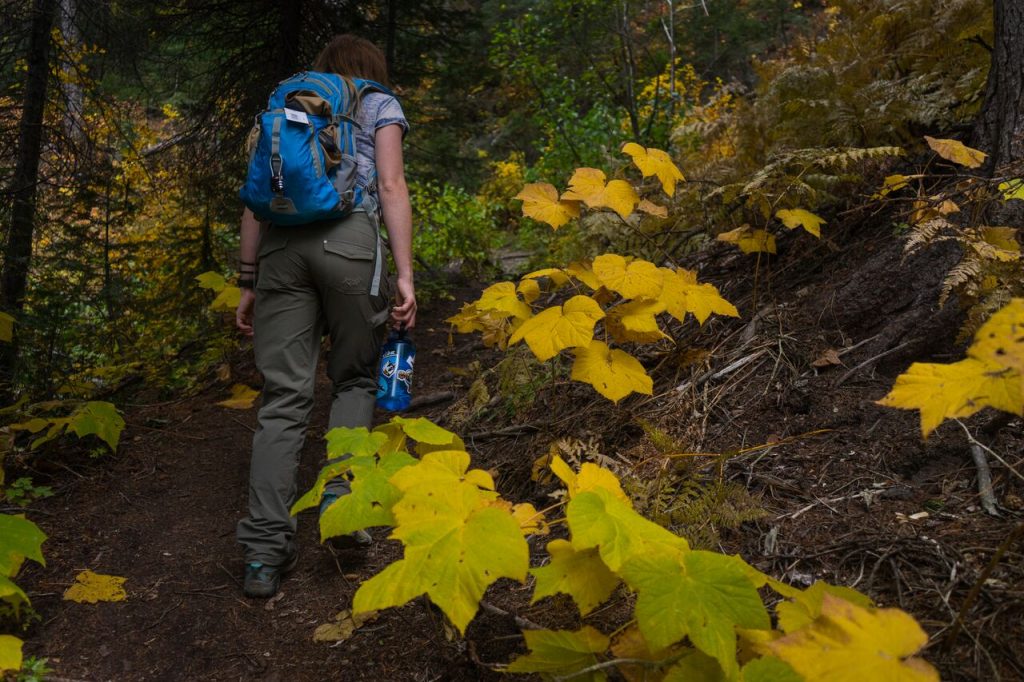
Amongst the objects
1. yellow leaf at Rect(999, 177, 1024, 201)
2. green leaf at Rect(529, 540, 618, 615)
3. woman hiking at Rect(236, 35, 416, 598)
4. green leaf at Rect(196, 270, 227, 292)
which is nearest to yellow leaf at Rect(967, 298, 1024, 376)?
green leaf at Rect(529, 540, 618, 615)

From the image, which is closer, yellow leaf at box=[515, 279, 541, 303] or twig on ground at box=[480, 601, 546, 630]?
twig on ground at box=[480, 601, 546, 630]

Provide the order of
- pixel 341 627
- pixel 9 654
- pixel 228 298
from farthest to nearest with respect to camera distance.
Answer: pixel 228 298 → pixel 341 627 → pixel 9 654

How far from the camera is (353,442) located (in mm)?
2156

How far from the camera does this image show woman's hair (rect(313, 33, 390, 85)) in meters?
3.23

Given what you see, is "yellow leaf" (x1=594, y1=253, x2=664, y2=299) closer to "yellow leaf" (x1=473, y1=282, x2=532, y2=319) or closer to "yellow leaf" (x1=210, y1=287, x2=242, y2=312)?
"yellow leaf" (x1=473, y1=282, x2=532, y2=319)

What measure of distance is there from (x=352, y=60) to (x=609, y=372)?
193 cm

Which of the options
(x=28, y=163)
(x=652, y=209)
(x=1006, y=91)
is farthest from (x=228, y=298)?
(x=1006, y=91)

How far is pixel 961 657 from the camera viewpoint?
1.52 metres

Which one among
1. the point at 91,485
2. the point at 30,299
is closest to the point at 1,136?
the point at 30,299

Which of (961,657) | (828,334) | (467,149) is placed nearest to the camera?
(961,657)

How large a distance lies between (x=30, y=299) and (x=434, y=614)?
4.12m

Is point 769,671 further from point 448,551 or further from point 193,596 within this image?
point 193,596

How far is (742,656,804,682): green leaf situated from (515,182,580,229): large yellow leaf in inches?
77.3

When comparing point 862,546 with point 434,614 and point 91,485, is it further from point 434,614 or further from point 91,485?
point 91,485
